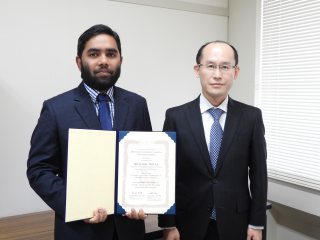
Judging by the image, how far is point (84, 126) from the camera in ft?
4.36

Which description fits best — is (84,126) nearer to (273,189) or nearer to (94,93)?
(94,93)

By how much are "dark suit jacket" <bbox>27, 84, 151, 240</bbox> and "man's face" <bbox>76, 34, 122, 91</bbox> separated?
0.27 feet

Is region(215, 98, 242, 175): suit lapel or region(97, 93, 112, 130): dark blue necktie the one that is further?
region(215, 98, 242, 175): suit lapel

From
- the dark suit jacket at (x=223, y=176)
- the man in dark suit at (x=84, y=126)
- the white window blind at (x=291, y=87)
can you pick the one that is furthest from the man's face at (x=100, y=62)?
the white window blind at (x=291, y=87)

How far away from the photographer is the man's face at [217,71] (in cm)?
152

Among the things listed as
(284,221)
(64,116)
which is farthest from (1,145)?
(284,221)

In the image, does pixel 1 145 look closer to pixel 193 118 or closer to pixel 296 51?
pixel 193 118

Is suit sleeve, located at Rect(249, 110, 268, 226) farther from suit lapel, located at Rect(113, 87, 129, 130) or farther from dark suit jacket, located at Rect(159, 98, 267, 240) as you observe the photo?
suit lapel, located at Rect(113, 87, 129, 130)

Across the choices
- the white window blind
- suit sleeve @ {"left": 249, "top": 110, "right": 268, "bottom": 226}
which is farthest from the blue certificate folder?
the white window blind

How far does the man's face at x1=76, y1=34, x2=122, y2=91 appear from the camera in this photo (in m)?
1.36

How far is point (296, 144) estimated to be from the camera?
8.18ft

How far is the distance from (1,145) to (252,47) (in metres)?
2.17

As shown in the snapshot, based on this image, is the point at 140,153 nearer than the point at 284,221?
Yes

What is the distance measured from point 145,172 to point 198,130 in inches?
14.2
